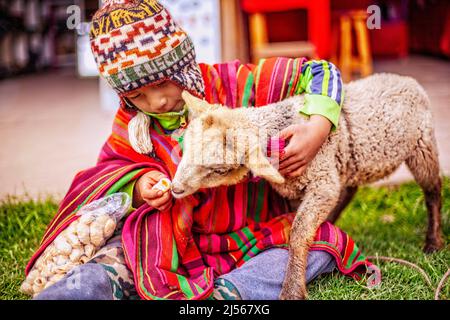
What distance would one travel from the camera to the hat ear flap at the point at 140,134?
Result: 2164mm

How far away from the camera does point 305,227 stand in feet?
6.68

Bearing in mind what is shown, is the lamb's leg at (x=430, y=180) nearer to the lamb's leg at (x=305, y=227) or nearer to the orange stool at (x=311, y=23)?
the lamb's leg at (x=305, y=227)

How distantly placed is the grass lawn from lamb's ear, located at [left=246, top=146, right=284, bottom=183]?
1.90 ft

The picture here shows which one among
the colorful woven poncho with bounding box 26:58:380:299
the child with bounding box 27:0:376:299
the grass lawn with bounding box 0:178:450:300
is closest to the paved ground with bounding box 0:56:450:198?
the grass lawn with bounding box 0:178:450:300

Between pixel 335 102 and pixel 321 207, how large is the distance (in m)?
0.42

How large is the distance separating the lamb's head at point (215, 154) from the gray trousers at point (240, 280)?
40 cm

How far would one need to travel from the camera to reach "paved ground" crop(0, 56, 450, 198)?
379 cm

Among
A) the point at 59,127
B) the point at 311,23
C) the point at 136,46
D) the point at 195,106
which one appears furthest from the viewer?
the point at 311,23

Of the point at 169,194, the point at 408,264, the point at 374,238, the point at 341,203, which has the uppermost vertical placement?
the point at 169,194

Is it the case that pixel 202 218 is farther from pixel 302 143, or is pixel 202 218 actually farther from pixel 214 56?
pixel 214 56

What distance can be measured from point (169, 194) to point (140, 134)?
32 cm

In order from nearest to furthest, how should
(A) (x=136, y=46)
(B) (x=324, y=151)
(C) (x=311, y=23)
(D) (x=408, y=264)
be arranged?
(A) (x=136, y=46) < (B) (x=324, y=151) < (D) (x=408, y=264) < (C) (x=311, y=23)

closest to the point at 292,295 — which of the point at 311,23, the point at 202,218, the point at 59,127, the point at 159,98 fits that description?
the point at 202,218

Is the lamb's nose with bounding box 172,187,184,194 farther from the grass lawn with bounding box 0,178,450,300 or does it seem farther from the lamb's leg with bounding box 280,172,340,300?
the grass lawn with bounding box 0,178,450,300
